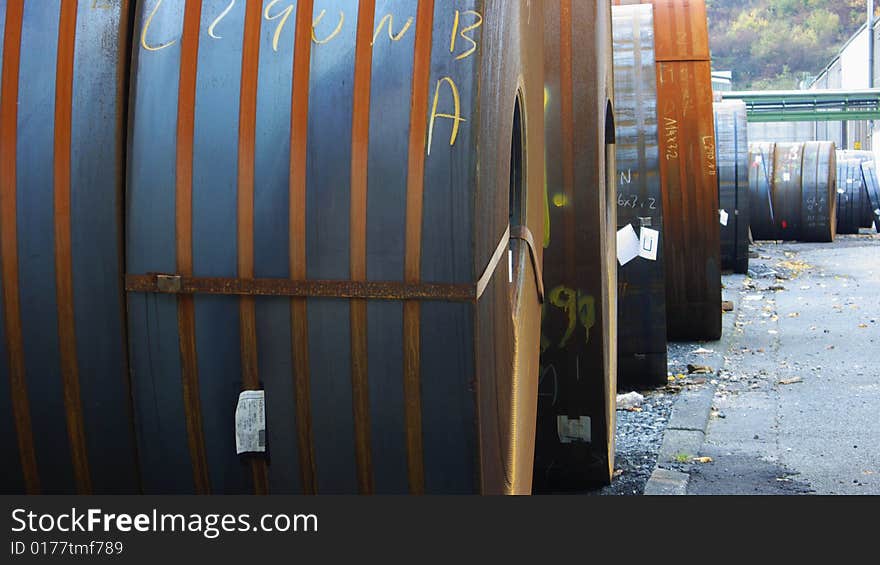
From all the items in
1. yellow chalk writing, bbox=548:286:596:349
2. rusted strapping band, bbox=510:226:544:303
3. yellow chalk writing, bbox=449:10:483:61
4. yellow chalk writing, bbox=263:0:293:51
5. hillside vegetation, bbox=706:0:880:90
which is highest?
hillside vegetation, bbox=706:0:880:90

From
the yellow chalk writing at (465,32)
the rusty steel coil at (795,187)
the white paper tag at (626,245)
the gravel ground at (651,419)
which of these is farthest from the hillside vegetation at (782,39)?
the yellow chalk writing at (465,32)

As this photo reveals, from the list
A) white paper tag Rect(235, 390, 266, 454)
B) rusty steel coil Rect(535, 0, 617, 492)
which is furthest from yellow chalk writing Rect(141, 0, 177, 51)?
rusty steel coil Rect(535, 0, 617, 492)

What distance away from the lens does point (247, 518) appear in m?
2.03

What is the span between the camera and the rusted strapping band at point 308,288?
6.44ft

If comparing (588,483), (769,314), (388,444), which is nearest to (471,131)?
(388,444)

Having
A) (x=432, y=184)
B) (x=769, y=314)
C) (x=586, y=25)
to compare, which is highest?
(x=586, y=25)

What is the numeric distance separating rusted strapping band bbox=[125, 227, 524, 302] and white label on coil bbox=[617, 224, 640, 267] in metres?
3.82

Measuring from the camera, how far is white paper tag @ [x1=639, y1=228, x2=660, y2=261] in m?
6.06

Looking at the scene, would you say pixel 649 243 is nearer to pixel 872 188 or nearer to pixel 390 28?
pixel 390 28

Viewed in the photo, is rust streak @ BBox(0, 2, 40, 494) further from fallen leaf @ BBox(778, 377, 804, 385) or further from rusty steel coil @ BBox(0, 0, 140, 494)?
fallen leaf @ BBox(778, 377, 804, 385)

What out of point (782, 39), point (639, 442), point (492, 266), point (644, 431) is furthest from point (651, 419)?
point (782, 39)

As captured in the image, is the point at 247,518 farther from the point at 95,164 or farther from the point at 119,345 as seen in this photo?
the point at 95,164

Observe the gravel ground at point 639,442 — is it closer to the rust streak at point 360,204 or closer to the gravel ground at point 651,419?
the gravel ground at point 651,419

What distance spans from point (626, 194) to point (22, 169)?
14.9 ft
